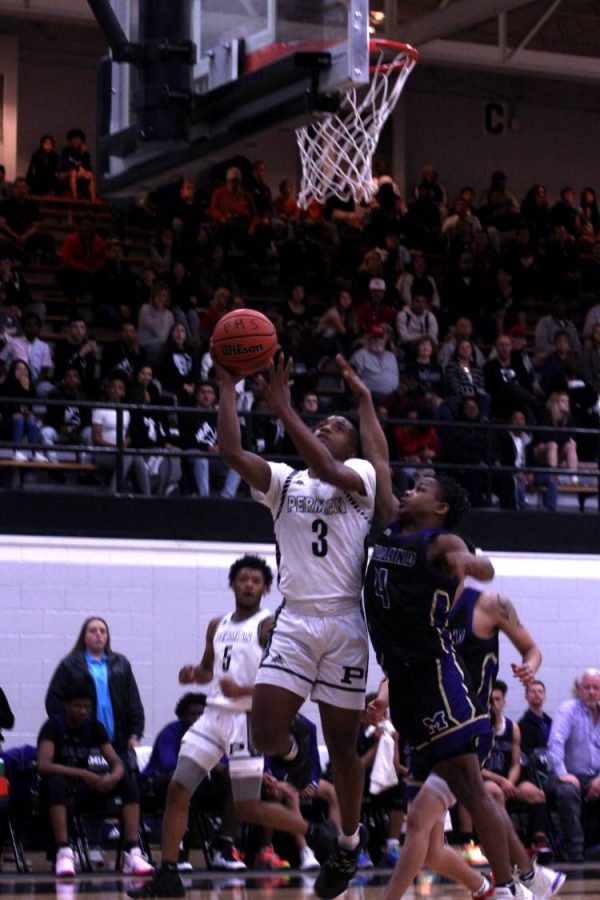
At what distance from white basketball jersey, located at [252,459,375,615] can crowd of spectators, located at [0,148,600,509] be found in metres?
5.90

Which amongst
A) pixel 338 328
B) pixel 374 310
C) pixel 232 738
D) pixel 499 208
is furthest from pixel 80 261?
pixel 232 738

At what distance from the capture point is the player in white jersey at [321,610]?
717 centimetres

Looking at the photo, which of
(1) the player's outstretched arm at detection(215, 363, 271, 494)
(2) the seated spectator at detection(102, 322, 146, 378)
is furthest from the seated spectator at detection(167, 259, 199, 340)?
(1) the player's outstretched arm at detection(215, 363, 271, 494)

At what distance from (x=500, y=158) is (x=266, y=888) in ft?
56.6

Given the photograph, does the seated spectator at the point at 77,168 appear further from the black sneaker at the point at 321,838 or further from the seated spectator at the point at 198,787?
the black sneaker at the point at 321,838

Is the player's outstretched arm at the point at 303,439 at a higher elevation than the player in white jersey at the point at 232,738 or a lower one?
higher

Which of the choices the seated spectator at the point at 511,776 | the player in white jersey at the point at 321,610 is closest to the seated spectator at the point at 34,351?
the seated spectator at the point at 511,776

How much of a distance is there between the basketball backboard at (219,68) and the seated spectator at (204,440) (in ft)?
20.2

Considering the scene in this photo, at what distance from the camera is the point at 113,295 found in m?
16.9

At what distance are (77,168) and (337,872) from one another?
15009 millimetres

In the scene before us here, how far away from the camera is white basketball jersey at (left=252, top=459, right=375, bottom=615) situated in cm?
725

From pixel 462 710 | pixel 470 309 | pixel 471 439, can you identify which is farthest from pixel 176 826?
pixel 470 309

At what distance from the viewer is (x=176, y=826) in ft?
25.7

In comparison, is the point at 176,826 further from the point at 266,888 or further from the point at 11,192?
the point at 11,192
